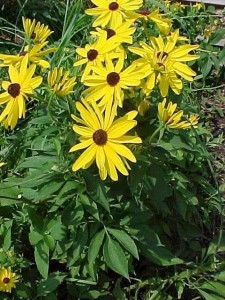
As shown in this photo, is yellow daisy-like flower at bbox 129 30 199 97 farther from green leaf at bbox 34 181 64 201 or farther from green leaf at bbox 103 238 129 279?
green leaf at bbox 103 238 129 279

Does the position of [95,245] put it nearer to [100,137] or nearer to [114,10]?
[100,137]

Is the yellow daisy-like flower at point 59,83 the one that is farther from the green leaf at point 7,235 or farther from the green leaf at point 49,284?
the green leaf at point 49,284

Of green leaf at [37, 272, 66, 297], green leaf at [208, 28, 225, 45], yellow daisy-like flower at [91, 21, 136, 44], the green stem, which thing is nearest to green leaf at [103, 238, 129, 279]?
green leaf at [37, 272, 66, 297]

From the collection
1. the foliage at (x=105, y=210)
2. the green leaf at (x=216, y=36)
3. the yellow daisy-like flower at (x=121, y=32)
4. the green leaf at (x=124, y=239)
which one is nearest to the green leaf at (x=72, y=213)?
the foliage at (x=105, y=210)

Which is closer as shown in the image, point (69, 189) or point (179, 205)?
point (69, 189)

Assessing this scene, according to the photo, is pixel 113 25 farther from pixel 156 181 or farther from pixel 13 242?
pixel 13 242

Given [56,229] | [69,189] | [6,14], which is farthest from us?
[6,14]

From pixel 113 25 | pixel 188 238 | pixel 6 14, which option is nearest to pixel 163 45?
pixel 113 25
